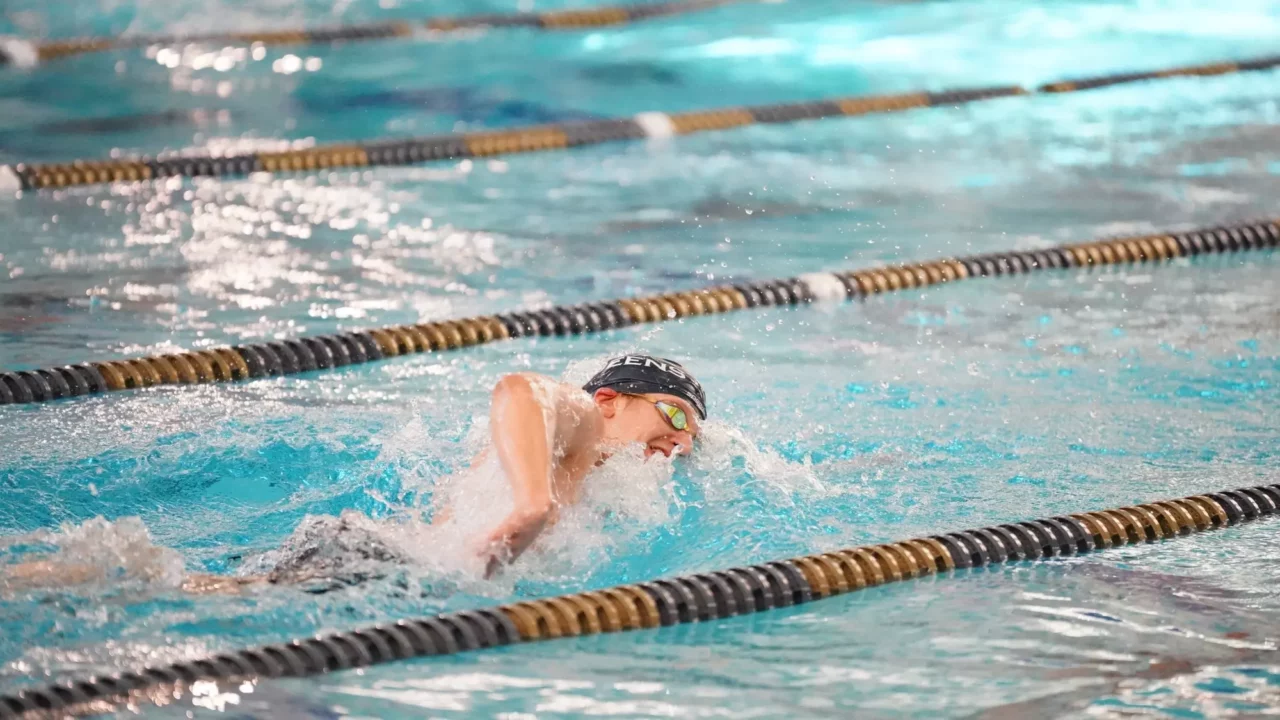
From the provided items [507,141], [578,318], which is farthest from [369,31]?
[578,318]

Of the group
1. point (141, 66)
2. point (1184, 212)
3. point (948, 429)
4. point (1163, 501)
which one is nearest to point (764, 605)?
point (1163, 501)

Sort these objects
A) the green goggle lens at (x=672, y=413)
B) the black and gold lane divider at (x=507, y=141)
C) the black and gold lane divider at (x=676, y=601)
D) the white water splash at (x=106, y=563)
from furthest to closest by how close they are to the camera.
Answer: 1. the black and gold lane divider at (x=507, y=141)
2. the green goggle lens at (x=672, y=413)
3. the white water splash at (x=106, y=563)
4. the black and gold lane divider at (x=676, y=601)

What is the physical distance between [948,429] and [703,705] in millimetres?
2081

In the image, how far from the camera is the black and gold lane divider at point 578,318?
4855 millimetres

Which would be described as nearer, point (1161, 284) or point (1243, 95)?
point (1161, 284)

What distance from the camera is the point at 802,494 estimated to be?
4.15 metres

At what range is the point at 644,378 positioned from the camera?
3699 mm

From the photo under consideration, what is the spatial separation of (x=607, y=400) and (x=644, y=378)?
102 mm

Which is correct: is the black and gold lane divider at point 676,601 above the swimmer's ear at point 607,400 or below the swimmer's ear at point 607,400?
below

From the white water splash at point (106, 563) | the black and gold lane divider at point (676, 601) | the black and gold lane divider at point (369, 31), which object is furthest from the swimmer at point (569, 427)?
Answer: the black and gold lane divider at point (369, 31)

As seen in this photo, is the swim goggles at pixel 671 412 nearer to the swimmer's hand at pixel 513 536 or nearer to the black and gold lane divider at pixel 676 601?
the black and gold lane divider at pixel 676 601

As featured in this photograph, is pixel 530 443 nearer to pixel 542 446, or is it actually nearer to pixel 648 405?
pixel 542 446

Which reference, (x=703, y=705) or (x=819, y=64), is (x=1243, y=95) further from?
(x=703, y=705)

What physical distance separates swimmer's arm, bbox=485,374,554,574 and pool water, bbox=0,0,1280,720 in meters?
0.17
